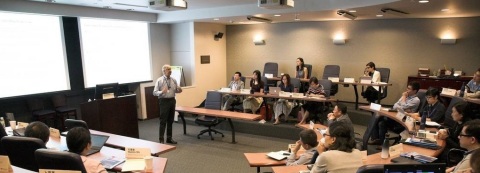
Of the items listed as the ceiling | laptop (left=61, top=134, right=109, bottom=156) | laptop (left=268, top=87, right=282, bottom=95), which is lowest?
laptop (left=61, top=134, right=109, bottom=156)

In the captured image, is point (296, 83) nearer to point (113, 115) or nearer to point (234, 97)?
point (234, 97)

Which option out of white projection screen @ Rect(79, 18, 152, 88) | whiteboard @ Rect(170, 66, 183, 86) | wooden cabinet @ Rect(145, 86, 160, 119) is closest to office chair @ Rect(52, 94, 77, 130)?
white projection screen @ Rect(79, 18, 152, 88)

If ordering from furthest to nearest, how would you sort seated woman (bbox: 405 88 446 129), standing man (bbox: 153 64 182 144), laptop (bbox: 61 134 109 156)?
standing man (bbox: 153 64 182 144), seated woman (bbox: 405 88 446 129), laptop (bbox: 61 134 109 156)

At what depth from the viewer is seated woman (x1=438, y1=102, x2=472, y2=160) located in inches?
133

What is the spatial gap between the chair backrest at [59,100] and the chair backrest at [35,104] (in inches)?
9.1

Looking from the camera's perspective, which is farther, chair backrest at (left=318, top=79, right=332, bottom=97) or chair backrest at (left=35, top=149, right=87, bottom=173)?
chair backrest at (left=318, top=79, right=332, bottom=97)

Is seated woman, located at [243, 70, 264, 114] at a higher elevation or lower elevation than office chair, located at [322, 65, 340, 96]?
lower

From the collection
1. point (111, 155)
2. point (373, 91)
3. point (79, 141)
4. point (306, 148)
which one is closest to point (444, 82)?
point (373, 91)

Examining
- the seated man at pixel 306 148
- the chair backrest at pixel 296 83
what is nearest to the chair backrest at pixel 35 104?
the chair backrest at pixel 296 83

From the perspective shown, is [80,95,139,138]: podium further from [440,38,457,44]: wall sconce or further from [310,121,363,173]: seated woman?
[440,38,457,44]: wall sconce

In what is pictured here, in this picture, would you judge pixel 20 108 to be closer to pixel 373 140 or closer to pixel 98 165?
pixel 98 165

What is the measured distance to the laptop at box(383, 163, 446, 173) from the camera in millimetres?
1939

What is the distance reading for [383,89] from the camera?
7.20 meters

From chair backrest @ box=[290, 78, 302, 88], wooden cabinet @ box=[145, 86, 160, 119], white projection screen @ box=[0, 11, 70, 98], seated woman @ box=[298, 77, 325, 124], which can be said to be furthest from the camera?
wooden cabinet @ box=[145, 86, 160, 119]
